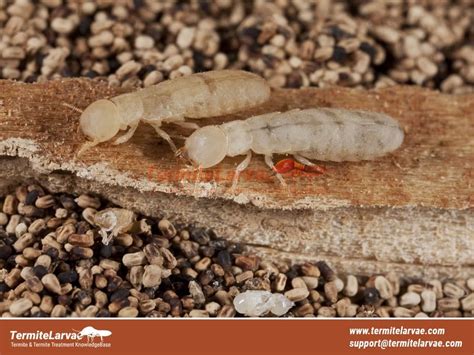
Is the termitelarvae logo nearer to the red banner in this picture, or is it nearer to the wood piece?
the red banner

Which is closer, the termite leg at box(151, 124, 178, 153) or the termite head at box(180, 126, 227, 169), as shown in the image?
the termite head at box(180, 126, 227, 169)

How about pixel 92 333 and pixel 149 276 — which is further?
pixel 149 276

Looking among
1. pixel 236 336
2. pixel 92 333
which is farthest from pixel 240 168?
pixel 92 333

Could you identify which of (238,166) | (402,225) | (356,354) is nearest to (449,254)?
(402,225)

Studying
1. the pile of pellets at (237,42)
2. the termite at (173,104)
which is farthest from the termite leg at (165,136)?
the pile of pellets at (237,42)

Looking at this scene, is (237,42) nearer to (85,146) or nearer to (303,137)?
(303,137)

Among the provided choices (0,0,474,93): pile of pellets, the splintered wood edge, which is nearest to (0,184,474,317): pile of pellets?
the splintered wood edge

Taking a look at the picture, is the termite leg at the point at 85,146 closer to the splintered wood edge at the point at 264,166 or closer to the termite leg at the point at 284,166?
the splintered wood edge at the point at 264,166
